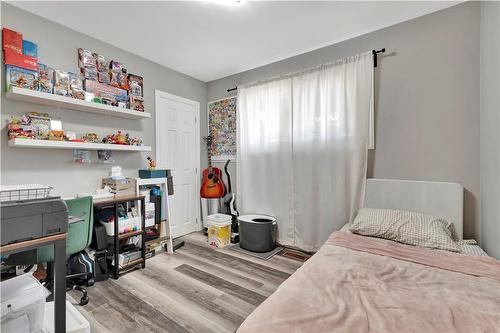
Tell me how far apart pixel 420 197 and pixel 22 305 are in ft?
9.81

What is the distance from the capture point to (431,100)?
7.25ft

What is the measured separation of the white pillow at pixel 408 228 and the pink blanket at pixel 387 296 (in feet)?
0.47

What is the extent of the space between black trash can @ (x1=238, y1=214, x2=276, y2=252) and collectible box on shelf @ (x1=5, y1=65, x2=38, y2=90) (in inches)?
100

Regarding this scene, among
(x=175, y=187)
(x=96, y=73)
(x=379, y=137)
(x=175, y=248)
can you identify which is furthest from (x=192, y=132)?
(x=379, y=137)

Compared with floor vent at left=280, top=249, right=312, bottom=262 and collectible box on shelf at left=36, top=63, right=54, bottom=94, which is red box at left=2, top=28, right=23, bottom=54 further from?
floor vent at left=280, top=249, right=312, bottom=262

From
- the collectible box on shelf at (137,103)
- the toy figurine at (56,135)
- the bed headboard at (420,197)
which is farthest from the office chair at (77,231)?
the bed headboard at (420,197)

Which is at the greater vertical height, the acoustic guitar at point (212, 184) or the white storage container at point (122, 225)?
the acoustic guitar at point (212, 184)

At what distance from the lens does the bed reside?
36.7 inches

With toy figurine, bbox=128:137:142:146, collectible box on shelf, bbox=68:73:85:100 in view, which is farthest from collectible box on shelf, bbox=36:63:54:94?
toy figurine, bbox=128:137:142:146

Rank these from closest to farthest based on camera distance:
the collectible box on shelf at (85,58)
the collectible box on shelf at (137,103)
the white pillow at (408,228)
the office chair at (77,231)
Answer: the white pillow at (408,228) → the office chair at (77,231) → the collectible box on shelf at (85,58) → the collectible box on shelf at (137,103)

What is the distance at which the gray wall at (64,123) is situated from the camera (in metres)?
2.02

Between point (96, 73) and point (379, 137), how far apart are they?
3.19m

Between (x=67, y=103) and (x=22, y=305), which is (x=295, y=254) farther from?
(x=67, y=103)

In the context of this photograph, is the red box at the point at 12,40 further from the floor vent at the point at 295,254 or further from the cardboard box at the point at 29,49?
the floor vent at the point at 295,254
